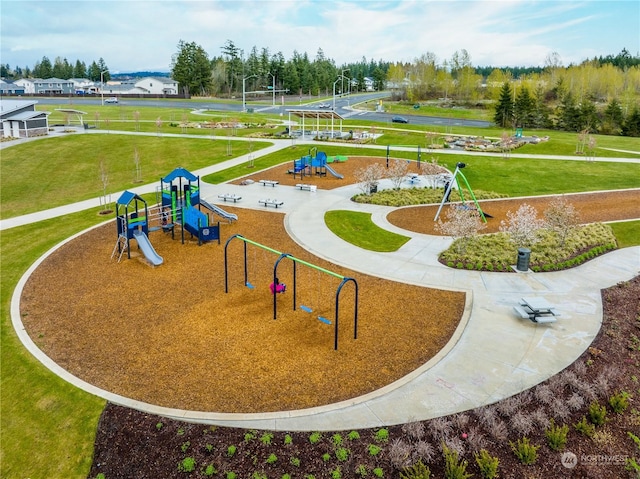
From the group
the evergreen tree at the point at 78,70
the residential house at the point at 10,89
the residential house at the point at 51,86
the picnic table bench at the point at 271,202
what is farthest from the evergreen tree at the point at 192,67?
the picnic table bench at the point at 271,202

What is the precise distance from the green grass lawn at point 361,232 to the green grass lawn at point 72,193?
0.33 feet

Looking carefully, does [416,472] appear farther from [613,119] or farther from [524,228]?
[613,119]

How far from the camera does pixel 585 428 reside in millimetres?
9227

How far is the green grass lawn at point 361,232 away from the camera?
66.6 ft

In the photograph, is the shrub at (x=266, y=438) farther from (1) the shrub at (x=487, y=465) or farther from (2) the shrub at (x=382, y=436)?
(1) the shrub at (x=487, y=465)

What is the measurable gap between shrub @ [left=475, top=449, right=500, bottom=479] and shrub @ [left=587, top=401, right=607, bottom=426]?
2.72 metres

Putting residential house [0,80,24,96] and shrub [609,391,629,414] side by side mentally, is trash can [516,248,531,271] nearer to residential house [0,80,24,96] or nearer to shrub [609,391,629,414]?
shrub [609,391,629,414]

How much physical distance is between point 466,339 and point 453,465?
5.01 m

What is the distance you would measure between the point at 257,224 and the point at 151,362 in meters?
12.2

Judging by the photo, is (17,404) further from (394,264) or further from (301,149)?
(301,149)

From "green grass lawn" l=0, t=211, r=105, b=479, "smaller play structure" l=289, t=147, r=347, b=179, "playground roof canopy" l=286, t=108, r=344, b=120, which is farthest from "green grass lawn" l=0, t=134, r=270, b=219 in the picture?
"green grass lawn" l=0, t=211, r=105, b=479

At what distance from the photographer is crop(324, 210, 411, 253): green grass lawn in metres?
20.3

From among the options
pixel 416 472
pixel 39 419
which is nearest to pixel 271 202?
pixel 39 419

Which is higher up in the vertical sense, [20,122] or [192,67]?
[192,67]
